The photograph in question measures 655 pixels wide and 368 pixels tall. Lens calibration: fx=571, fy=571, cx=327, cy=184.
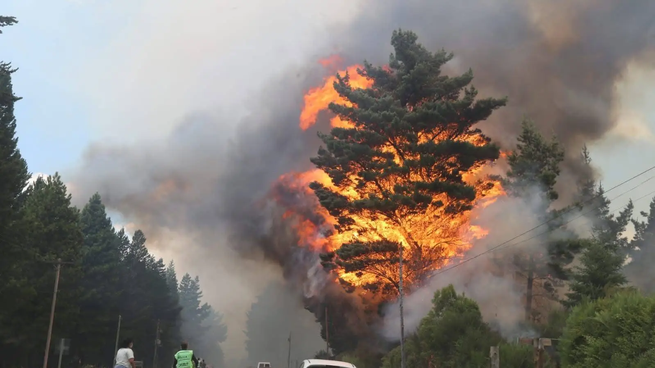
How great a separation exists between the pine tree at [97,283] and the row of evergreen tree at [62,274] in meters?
0.11

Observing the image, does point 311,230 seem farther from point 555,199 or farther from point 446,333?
point 446,333

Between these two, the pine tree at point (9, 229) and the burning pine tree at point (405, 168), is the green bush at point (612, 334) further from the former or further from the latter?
the pine tree at point (9, 229)

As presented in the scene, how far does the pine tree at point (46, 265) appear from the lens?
49594mm

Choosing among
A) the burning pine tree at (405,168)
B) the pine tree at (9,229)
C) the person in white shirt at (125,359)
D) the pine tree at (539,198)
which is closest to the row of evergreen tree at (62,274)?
the pine tree at (9,229)

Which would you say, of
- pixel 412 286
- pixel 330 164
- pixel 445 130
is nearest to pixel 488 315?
pixel 412 286

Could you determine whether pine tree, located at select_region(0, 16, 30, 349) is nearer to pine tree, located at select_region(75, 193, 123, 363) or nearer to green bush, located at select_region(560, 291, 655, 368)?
pine tree, located at select_region(75, 193, 123, 363)

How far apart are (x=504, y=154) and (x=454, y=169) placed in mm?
9427

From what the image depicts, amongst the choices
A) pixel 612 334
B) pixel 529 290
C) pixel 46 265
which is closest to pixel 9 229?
pixel 46 265

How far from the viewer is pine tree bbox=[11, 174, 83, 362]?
4959cm

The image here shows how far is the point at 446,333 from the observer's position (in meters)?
32.6

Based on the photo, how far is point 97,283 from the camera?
6656 centimetres

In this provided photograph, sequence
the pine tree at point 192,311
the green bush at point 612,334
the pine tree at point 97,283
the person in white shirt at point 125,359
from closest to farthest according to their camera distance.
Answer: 1. the person in white shirt at point 125,359
2. the green bush at point 612,334
3. the pine tree at point 97,283
4. the pine tree at point 192,311

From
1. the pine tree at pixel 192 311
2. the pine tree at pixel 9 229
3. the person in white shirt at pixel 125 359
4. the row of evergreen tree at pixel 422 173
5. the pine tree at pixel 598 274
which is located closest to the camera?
the person in white shirt at pixel 125 359

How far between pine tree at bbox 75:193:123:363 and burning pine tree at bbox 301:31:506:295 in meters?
28.6
